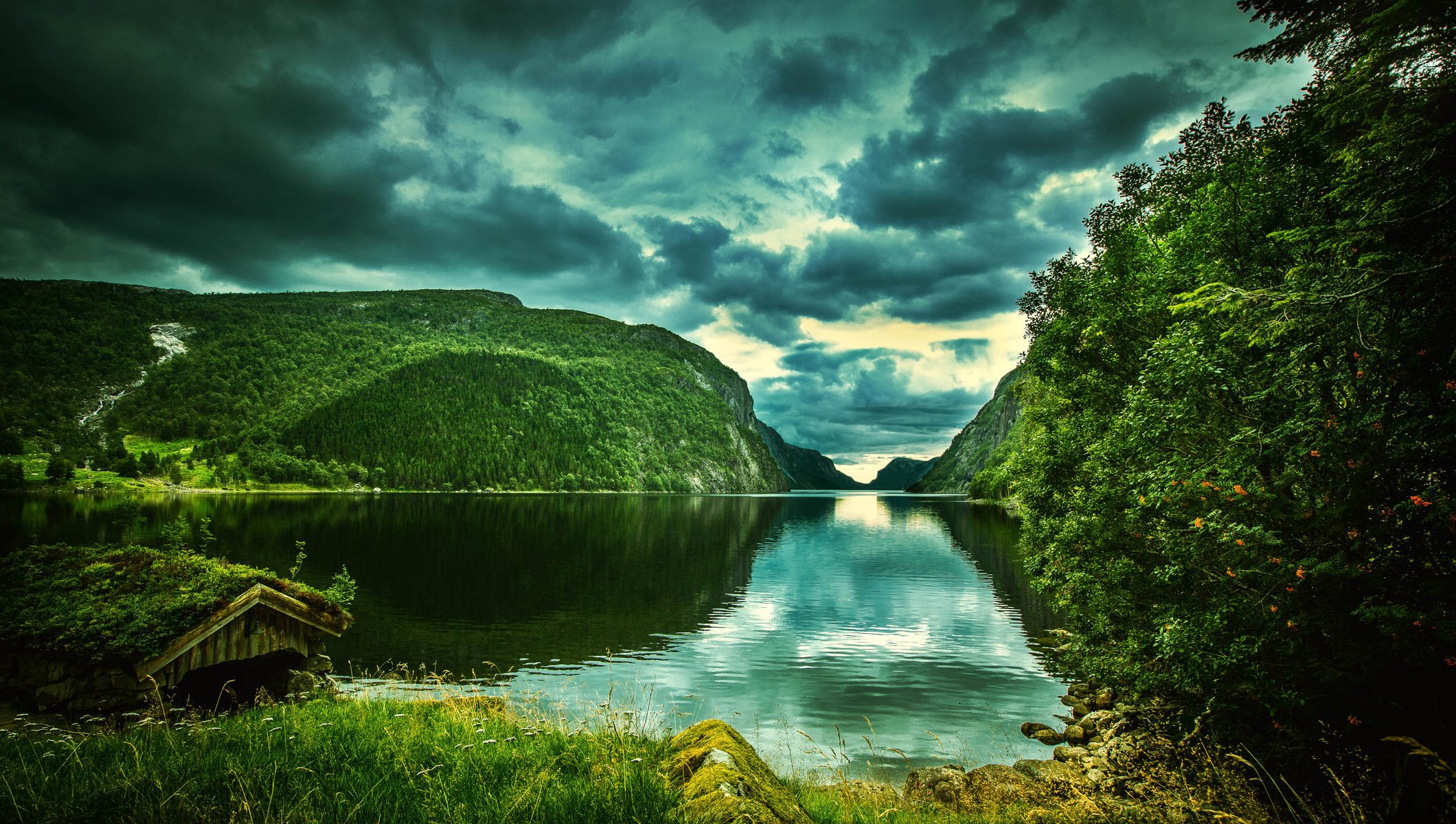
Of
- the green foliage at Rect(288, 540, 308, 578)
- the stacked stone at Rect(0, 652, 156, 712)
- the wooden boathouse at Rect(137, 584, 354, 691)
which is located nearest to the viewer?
the stacked stone at Rect(0, 652, 156, 712)

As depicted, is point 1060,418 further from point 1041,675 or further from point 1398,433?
point 1398,433

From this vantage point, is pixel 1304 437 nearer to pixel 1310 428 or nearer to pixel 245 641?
pixel 1310 428

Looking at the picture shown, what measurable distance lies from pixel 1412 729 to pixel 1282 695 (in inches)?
64.3

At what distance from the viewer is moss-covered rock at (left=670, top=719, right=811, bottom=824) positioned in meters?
5.77

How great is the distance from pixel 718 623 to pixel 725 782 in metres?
29.0

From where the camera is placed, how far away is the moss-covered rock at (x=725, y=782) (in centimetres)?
577

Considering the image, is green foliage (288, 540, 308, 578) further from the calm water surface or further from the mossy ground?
the mossy ground

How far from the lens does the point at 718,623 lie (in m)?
34.2

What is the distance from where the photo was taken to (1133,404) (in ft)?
50.4

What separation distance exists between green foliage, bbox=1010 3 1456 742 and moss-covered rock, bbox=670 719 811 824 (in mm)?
8256

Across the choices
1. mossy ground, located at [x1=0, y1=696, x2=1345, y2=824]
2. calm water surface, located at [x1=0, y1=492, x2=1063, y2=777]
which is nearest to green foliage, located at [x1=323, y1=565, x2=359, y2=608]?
calm water surface, located at [x1=0, y1=492, x2=1063, y2=777]

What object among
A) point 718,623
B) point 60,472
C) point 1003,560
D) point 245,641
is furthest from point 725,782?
point 60,472

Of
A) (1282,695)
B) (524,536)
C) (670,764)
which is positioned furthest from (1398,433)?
(524,536)

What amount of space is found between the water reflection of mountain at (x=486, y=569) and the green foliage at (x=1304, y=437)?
21351 millimetres
